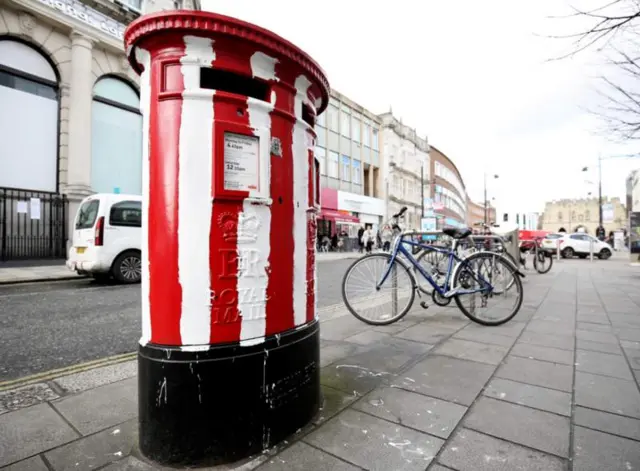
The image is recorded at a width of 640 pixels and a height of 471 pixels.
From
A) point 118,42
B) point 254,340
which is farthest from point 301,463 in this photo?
point 118,42

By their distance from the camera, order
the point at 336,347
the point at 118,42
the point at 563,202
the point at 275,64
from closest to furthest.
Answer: the point at 275,64
the point at 336,347
the point at 118,42
the point at 563,202

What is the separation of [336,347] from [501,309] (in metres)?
2.19

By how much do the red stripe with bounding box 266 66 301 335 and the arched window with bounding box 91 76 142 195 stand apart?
45.8ft

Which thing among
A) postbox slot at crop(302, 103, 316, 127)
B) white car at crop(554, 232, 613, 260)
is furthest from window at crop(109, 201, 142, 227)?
white car at crop(554, 232, 613, 260)

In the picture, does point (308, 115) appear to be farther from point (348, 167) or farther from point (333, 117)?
point (348, 167)

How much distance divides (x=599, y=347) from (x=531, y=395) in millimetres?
1714

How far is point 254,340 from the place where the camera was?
1804 millimetres

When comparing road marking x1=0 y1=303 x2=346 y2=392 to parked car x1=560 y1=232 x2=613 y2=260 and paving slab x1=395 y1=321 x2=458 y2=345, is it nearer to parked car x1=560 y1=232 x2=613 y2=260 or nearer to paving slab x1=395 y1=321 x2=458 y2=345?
paving slab x1=395 y1=321 x2=458 y2=345

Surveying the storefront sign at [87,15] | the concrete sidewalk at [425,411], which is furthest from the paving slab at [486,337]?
the storefront sign at [87,15]

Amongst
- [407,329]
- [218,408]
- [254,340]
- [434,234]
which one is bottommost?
[407,329]

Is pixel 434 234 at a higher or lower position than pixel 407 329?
higher

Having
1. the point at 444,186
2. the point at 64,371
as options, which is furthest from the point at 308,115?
the point at 444,186

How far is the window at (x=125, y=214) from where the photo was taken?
8.02m

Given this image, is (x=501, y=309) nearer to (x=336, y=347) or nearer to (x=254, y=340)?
(x=336, y=347)
